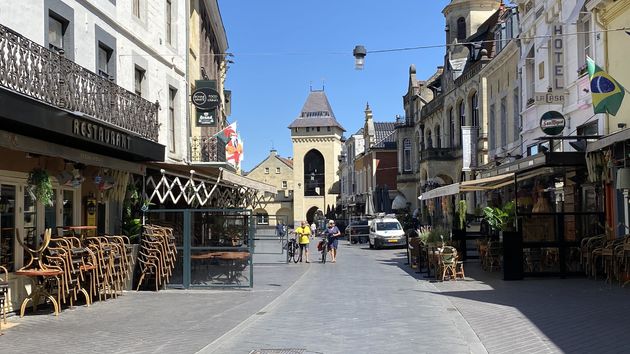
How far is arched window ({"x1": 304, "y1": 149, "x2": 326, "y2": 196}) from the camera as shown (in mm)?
103250

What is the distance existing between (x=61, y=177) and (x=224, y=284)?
496 cm

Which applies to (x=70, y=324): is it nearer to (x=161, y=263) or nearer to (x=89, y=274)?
(x=89, y=274)

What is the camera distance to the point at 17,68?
9758 mm

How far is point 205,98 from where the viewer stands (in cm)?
2292

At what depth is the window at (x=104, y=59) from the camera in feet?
53.5

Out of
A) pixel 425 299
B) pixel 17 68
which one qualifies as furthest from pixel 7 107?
pixel 425 299

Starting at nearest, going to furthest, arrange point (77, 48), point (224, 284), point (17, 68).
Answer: point (17, 68)
point (77, 48)
point (224, 284)

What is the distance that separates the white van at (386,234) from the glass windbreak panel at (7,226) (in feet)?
90.5

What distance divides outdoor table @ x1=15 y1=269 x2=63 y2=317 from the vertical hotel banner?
1336 cm

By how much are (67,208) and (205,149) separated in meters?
10.7

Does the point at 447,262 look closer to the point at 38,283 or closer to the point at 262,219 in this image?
the point at 38,283

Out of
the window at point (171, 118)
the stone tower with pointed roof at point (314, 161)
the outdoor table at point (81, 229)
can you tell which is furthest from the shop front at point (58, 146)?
the stone tower with pointed roof at point (314, 161)

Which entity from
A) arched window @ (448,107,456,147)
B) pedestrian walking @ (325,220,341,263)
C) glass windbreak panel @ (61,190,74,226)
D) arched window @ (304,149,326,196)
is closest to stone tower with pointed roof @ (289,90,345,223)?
arched window @ (304,149,326,196)

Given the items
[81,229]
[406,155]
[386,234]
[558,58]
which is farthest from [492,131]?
[406,155]
